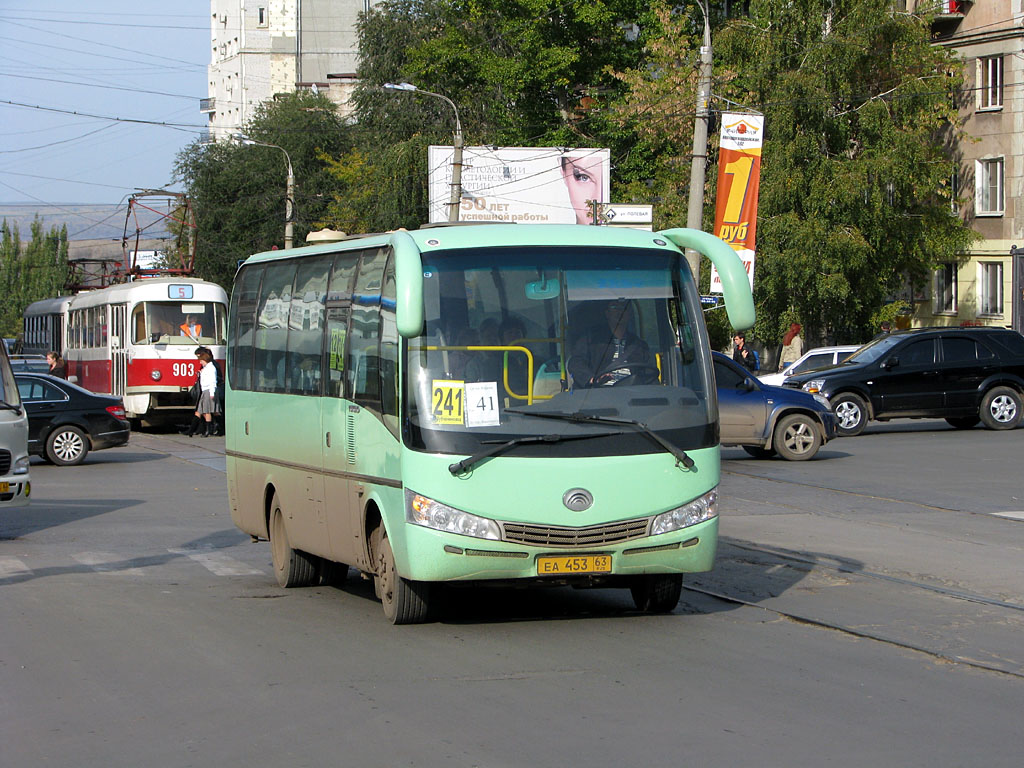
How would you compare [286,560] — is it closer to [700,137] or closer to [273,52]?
[700,137]

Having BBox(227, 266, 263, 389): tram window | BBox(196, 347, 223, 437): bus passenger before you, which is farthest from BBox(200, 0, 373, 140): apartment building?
BBox(227, 266, 263, 389): tram window

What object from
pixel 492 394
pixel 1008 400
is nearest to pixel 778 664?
pixel 492 394

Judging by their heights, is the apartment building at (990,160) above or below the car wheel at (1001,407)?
above

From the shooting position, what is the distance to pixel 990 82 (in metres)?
46.7

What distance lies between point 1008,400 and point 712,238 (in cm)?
1924

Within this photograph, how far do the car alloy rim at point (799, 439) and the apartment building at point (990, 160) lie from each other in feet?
86.0

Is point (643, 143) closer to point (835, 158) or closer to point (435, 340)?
point (835, 158)

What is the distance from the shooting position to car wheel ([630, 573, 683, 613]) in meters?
9.06

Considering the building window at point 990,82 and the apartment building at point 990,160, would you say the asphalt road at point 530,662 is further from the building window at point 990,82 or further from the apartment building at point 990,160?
the building window at point 990,82

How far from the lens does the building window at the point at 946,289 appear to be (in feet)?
159

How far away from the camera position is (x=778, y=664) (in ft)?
24.8

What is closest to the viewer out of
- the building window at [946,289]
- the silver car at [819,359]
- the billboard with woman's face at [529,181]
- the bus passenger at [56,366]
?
the silver car at [819,359]

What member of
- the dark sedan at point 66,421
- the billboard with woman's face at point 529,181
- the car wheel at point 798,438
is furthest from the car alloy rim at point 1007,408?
the billboard with woman's face at point 529,181

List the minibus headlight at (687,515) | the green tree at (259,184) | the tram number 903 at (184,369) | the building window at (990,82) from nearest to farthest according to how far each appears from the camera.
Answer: the minibus headlight at (687,515), the tram number 903 at (184,369), the building window at (990,82), the green tree at (259,184)
